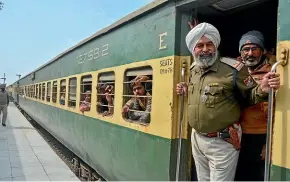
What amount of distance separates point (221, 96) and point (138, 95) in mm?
1467

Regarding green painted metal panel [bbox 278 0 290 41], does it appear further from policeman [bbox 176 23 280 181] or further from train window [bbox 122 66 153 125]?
train window [bbox 122 66 153 125]

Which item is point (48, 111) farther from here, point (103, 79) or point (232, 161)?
point (232, 161)

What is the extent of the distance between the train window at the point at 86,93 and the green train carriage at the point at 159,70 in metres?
0.21

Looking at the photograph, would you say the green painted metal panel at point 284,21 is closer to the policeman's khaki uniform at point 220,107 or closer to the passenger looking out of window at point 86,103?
the policeman's khaki uniform at point 220,107

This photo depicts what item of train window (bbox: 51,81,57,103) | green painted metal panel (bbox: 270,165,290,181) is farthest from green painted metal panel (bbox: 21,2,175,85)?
train window (bbox: 51,81,57,103)

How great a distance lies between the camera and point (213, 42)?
250cm

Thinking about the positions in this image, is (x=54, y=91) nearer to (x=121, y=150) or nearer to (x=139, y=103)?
(x=121, y=150)

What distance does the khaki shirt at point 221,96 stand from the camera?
2.42 metres

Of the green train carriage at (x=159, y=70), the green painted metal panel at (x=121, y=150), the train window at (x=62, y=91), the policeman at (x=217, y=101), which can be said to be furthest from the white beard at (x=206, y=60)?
the train window at (x=62, y=91)

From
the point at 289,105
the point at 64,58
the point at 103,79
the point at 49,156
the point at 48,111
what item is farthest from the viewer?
the point at 48,111

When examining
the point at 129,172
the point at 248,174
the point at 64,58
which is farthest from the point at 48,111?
the point at 248,174

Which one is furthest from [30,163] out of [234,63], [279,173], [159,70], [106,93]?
[279,173]

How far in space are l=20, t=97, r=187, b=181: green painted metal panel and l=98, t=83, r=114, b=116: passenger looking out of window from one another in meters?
0.18

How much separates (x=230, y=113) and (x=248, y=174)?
3.10ft
